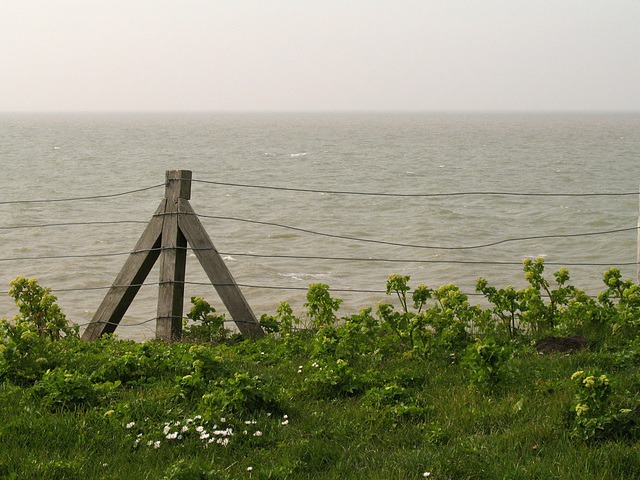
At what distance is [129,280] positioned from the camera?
710cm

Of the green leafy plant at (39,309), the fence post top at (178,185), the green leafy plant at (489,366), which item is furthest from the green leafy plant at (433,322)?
the green leafy plant at (39,309)

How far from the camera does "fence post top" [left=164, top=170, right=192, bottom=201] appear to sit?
6.94m

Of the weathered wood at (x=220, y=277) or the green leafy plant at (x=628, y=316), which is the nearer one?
the green leafy plant at (x=628, y=316)

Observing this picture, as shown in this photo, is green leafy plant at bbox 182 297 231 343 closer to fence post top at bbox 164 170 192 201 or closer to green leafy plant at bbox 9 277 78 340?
fence post top at bbox 164 170 192 201

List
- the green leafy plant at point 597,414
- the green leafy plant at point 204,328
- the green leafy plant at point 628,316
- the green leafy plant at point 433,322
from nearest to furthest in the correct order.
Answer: the green leafy plant at point 597,414, the green leafy plant at point 433,322, the green leafy plant at point 628,316, the green leafy plant at point 204,328

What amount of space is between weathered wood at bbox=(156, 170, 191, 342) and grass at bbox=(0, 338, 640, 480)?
3.92ft

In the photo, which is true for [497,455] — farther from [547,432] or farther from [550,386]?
[550,386]

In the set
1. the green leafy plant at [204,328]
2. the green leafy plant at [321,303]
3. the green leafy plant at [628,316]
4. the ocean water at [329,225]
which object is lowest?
the ocean water at [329,225]

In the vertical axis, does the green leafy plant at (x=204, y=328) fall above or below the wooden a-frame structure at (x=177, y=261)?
below

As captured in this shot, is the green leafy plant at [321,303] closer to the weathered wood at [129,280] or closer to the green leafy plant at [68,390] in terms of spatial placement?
the weathered wood at [129,280]

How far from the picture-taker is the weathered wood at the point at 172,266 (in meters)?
6.88

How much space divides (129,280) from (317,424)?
3296 mm

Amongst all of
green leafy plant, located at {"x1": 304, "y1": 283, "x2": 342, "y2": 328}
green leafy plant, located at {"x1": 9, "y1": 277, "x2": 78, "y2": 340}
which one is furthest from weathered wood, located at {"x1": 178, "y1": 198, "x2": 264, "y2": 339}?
green leafy plant, located at {"x1": 9, "y1": 277, "x2": 78, "y2": 340}

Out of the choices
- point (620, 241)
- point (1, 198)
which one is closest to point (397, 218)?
point (620, 241)
